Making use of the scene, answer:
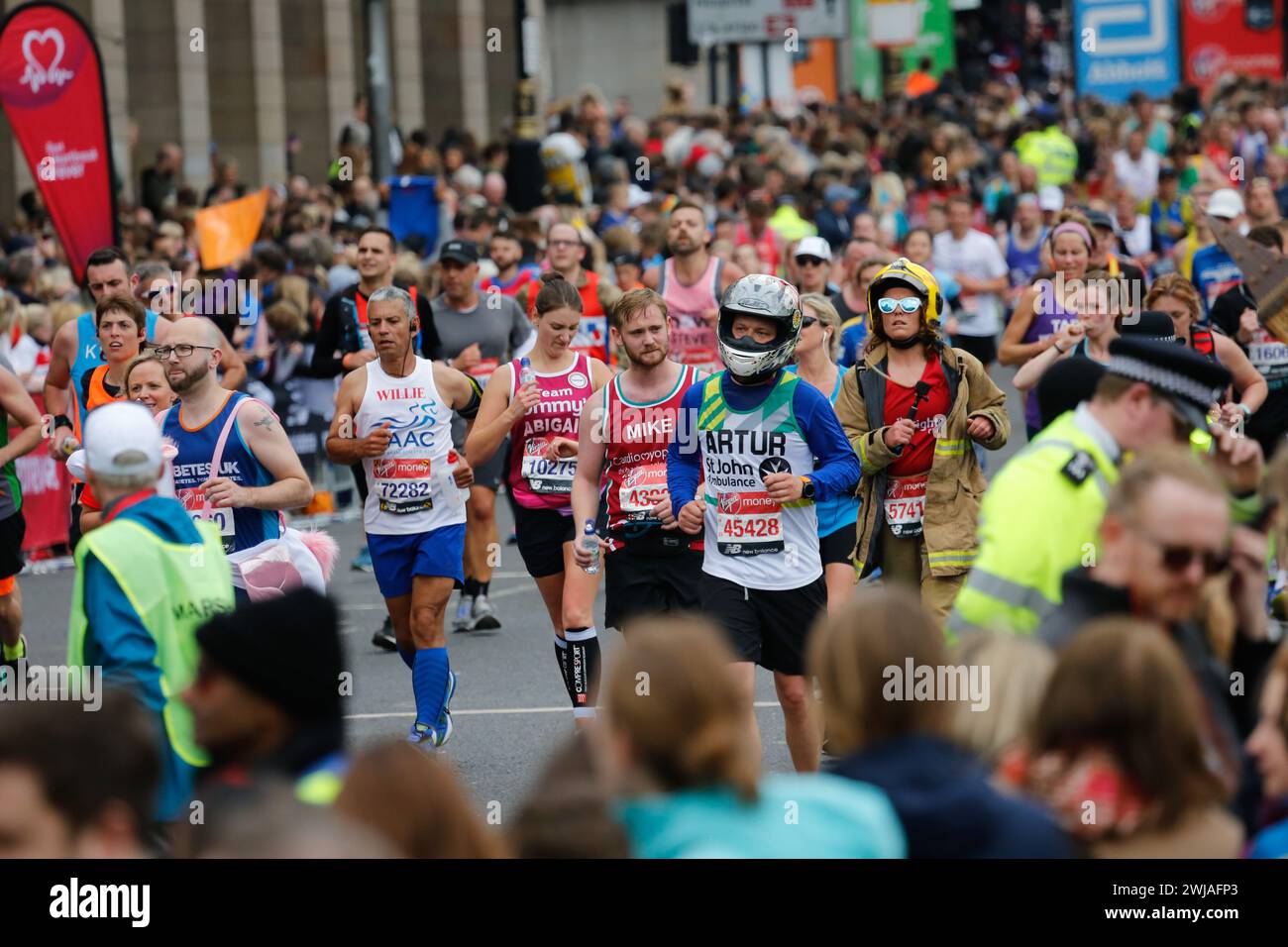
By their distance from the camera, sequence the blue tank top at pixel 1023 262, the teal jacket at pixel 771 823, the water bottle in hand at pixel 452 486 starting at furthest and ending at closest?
the blue tank top at pixel 1023 262, the water bottle in hand at pixel 452 486, the teal jacket at pixel 771 823

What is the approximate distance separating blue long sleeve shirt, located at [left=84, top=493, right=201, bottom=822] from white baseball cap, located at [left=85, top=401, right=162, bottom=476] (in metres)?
0.09

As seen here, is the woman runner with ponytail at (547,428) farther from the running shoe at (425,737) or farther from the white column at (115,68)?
the white column at (115,68)

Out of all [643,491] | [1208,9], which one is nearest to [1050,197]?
[643,491]

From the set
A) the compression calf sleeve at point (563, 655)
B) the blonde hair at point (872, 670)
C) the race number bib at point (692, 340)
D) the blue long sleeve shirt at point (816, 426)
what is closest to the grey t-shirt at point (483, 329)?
the race number bib at point (692, 340)

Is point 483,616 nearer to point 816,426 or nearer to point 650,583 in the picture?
point 650,583

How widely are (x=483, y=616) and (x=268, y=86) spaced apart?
2259cm

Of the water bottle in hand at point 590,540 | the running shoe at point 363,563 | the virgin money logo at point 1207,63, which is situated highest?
the virgin money logo at point 1207,63

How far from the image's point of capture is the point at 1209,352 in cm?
1045

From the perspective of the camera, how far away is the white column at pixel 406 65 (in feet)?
125

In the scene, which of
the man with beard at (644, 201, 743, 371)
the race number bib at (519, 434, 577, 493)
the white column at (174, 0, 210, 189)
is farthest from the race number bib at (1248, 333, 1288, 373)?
the white column at (174, 0, 210, 189)

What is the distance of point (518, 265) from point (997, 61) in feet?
169

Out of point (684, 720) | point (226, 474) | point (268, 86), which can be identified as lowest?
point (226, 474)

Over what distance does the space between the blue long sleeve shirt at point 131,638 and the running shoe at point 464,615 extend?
6.59m

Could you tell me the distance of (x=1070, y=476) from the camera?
520 centimetres
